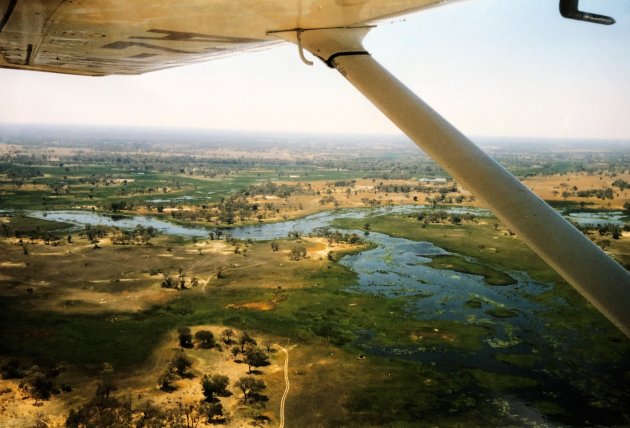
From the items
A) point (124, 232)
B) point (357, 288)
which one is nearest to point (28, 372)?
point (357, 288)

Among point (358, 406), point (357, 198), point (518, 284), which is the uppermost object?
point (357, 198)

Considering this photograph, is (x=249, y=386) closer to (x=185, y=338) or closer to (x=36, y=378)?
(x=185, y=338)

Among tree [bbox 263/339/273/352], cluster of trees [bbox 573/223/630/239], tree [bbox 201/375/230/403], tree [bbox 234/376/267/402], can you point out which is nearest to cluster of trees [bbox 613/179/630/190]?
cluster of trees [bbox 573/223/630/239]

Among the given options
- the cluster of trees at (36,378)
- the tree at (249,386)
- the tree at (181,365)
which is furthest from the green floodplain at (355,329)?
the tree at (181,365)

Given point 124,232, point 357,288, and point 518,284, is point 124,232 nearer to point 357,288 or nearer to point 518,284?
point 357,288

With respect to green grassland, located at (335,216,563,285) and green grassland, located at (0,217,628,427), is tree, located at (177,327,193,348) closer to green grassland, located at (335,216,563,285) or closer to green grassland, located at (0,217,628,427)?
green grassland, located at (0,217,628,427)

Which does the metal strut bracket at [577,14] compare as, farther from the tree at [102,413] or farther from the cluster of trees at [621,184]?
the cluster of trees at [621,184]

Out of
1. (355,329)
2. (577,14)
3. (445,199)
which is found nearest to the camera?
(577,14)

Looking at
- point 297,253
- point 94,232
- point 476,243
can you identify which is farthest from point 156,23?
point 94,232
